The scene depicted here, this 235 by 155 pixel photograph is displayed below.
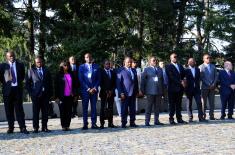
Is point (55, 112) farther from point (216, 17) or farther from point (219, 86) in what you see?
point (216, 17)

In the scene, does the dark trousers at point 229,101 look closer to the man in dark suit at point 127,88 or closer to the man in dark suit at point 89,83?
the man in dark suit at point 127,88

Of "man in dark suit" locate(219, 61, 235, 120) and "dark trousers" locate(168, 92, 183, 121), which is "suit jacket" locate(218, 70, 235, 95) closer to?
"man in dark suit" locate(219, 61, 235, 120)

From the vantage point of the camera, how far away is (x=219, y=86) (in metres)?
14.8

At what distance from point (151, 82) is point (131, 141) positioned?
335 cm

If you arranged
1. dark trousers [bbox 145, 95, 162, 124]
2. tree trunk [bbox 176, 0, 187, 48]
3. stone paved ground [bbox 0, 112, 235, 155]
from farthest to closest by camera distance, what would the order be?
tree trunk [bbox 176, 0, 187, 48] → dark trousers [bbox 145, 95, 162, 124] → stone paved ground [bbox 0, 112, 235, 155]

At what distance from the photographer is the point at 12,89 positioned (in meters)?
11.7

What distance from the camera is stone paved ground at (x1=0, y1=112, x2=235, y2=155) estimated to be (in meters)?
8.79

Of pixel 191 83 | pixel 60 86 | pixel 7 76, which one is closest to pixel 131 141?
pixel 60 86

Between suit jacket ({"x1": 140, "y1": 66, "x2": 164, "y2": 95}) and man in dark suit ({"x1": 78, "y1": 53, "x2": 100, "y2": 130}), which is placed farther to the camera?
suit jacket ({"x1": 140, "y1": 66, "x2": 164, "y2": 95})

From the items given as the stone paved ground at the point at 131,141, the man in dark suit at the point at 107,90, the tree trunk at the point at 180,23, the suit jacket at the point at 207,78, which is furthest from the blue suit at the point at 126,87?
the tree trunk at the point at 180,23

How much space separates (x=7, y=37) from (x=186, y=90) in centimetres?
1121

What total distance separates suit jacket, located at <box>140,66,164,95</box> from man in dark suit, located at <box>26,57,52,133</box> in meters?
2.44

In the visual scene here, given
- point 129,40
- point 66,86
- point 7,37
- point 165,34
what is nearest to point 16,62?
point 66,86

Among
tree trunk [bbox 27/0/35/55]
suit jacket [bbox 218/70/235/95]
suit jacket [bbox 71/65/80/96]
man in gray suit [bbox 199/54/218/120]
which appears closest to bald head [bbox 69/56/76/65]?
suit jacket [bbox 71/65/80/96]
